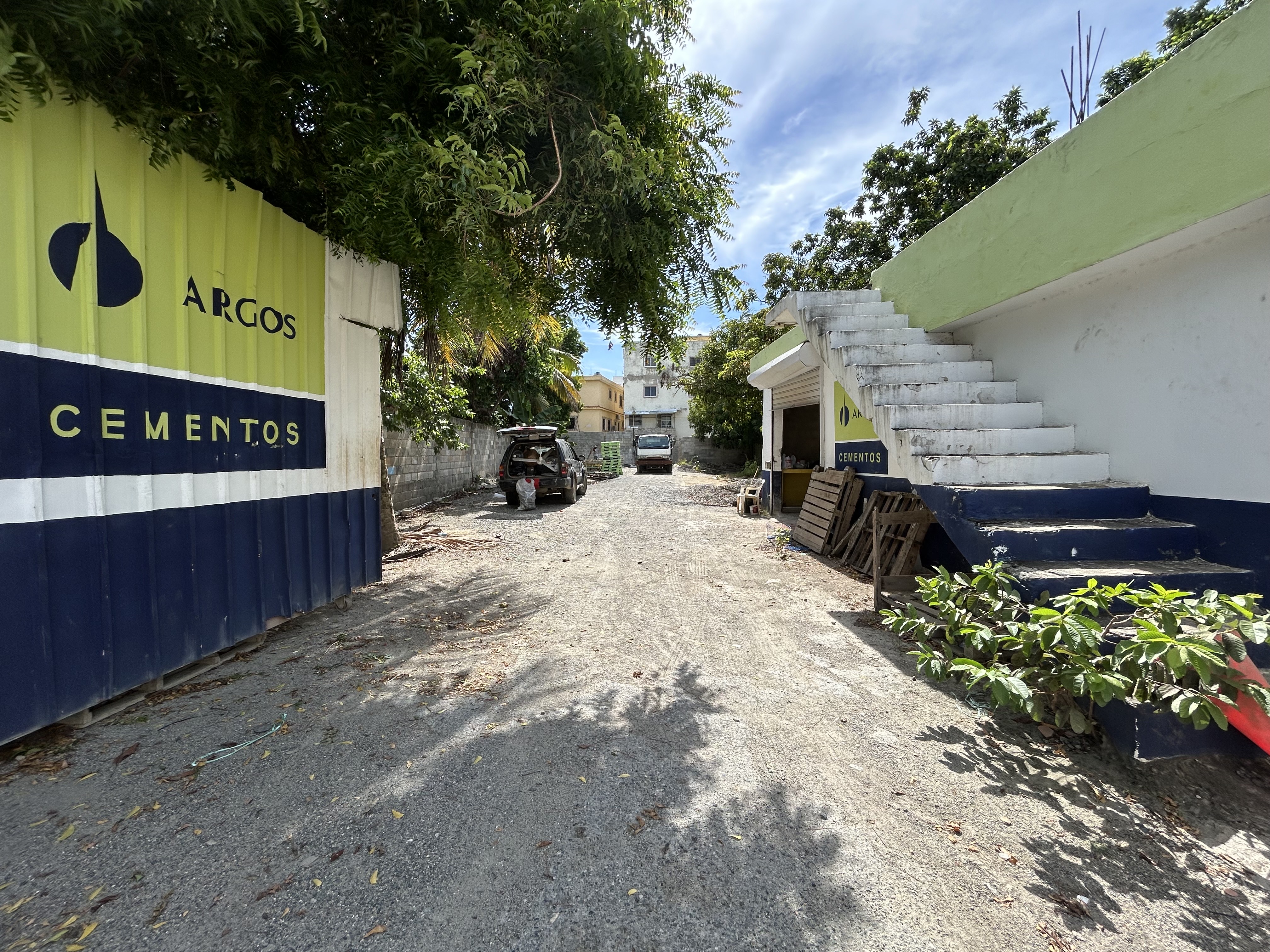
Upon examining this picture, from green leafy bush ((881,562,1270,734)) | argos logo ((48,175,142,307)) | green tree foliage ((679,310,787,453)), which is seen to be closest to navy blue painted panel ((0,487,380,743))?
argos logo ((48,175,142,307))

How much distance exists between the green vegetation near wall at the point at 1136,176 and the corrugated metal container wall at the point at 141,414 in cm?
576

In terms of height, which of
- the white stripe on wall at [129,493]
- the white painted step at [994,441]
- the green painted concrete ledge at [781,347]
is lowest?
the white stripe on wall at [129,493]

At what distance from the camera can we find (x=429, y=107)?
3.04 metres

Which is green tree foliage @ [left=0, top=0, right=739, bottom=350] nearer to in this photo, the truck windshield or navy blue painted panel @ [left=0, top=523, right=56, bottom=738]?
navy blue painted panel @ [left=0, top=523, right=56, bottom=738]

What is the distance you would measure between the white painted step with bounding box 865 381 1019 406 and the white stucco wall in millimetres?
289

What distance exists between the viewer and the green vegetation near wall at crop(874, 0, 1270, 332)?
100 inches

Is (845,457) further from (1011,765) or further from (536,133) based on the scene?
(536,133)

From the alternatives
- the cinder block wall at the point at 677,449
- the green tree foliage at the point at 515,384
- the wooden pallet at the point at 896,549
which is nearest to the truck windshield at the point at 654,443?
the cinder block wall at the point at 677,449

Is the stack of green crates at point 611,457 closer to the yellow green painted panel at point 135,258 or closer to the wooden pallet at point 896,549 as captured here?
the wooden pallet at point 896,549

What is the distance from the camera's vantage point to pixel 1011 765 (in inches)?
97.0

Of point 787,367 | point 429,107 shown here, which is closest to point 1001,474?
point 429,107

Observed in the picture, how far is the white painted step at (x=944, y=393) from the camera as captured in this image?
14.4 ft

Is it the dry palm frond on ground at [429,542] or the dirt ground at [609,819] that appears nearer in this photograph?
the dirt ground at [609,819]

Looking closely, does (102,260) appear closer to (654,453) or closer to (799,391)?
(799,391)
